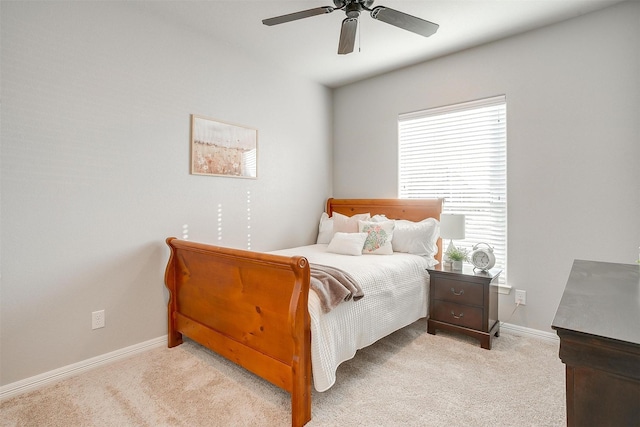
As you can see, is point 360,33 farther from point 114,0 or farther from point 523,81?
point 114,0

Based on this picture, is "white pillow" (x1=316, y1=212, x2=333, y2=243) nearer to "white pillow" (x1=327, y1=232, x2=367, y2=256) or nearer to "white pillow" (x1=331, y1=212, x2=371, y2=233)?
"white pillow" (x1=331, y1=212, x2=371, y2=233)

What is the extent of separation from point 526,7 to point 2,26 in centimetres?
355

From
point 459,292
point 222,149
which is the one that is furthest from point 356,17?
point 459,292

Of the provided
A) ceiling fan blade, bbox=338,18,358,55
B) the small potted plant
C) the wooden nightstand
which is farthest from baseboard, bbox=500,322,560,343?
ceiling fan blade, bbox=338,18,358,55

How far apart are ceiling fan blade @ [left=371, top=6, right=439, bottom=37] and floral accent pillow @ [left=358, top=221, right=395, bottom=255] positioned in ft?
5.50

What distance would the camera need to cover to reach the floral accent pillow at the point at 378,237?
3068mm

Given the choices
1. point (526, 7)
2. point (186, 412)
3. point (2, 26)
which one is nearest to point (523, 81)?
point (526, 7)

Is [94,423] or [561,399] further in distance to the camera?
[561,399]

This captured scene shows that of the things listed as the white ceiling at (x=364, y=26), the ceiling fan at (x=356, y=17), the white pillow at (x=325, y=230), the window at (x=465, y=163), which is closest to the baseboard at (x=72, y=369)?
the white pillow at (x=325, y=230)

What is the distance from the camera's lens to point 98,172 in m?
2.32

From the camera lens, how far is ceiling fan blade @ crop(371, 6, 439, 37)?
1962mm

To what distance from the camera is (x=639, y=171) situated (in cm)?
238

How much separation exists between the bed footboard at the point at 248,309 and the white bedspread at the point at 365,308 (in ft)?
0.33

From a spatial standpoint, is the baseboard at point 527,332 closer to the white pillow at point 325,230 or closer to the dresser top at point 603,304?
the dresser top at point 603,304
